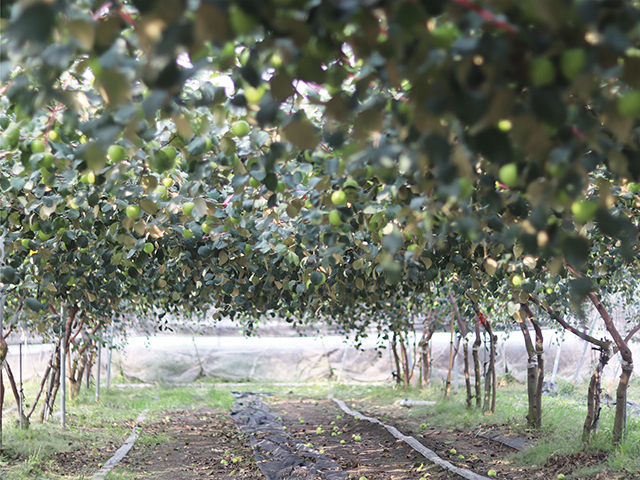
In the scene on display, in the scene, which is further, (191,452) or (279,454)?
(191,452)

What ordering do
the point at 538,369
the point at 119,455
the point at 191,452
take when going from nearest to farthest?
the point at 119,455
the point at 538,369
the point at 191,452

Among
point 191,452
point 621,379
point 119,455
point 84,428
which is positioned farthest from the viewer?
point 84,428

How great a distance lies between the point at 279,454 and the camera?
547 cm

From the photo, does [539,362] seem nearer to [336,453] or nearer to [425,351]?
[336,453]

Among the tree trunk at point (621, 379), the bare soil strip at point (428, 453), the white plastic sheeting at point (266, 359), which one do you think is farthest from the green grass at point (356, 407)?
the white plastic sheeting at point (266, 359)

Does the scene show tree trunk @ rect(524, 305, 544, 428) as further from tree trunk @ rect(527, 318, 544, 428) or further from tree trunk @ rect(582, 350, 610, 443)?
tree trunk @ rect(582, 350, 610, 443)

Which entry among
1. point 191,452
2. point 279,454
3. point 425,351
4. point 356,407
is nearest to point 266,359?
point 356,407

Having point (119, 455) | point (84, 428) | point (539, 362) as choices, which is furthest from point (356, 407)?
point (119, 455)

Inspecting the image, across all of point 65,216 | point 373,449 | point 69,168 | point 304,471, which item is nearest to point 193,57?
point 69,168

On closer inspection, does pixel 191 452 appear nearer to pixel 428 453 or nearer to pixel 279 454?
pixel 279 454

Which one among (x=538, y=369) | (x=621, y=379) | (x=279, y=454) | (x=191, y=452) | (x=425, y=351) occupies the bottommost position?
(x=191, y=452)

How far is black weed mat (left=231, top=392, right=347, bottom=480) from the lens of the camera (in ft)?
15.5

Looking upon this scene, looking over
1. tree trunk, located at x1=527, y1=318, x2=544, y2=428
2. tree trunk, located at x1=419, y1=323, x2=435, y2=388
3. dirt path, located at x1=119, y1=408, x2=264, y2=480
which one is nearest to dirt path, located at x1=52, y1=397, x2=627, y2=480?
dirt path, located at x1=119, y1=408, x2=264, y2=480

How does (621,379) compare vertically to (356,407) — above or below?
above
